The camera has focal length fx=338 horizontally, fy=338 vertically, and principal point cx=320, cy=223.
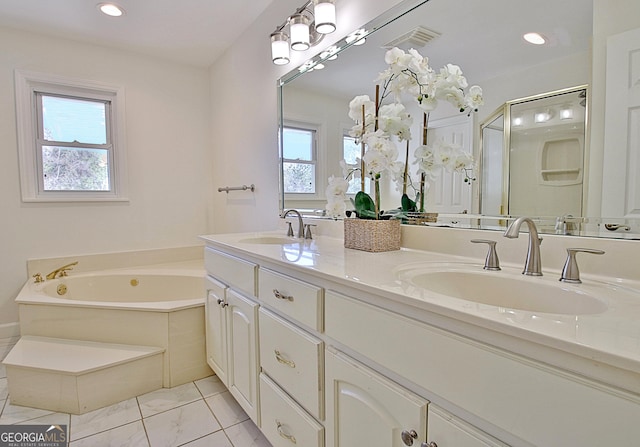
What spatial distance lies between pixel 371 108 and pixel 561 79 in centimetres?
68

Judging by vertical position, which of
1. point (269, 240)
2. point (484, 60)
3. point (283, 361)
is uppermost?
point (484, 60)

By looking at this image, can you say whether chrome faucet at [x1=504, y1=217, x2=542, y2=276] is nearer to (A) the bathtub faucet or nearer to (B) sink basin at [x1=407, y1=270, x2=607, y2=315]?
(B) sink basin at [x1=407, y1=270, x2=607, y2=315]

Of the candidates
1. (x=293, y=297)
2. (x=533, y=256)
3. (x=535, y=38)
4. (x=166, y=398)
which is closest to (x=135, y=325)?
(x=166, y=398)

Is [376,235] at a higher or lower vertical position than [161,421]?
higher

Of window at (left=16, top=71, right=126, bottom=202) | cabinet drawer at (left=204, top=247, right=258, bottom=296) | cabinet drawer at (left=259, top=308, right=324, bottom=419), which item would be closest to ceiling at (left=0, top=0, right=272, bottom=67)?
window at (left=16, top=71, right=126, bottom=202)

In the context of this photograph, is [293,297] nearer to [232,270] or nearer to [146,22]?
[232,270]

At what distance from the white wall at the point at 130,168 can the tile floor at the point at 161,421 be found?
45.2 inches

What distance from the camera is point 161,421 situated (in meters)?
1.68

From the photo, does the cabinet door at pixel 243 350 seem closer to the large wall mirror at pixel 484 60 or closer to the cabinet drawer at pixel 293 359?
the cabinet drawer at pixel 293 359

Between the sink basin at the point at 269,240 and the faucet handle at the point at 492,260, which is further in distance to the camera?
the sink basin at the point at 269,240

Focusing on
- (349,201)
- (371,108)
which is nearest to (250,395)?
(349,201)

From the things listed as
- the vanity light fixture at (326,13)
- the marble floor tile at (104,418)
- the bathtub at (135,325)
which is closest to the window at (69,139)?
the bathtub at (135,325)

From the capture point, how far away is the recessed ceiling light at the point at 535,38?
3.31 feet

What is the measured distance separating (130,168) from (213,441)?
2.36 m
